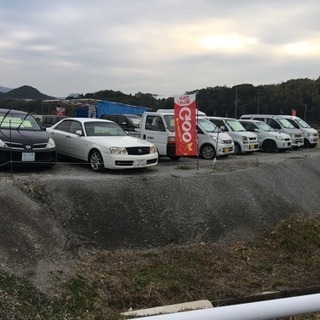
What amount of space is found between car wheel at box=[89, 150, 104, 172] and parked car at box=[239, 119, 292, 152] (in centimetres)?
1058

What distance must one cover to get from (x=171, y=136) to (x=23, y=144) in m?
5.24

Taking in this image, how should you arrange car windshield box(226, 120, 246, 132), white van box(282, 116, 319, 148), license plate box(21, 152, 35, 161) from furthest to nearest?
1. white van box(282, 116, 319, 148)
2. car windshield box(226, 120, 246, 132)
3. license plate box(21, 152, 35, 161)

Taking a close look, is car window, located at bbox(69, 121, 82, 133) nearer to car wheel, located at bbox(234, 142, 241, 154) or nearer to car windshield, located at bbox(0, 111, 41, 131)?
car windshield, located at bbox(0, 111, 41, 131)

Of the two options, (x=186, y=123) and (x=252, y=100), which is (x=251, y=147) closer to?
(x=186, y=123)

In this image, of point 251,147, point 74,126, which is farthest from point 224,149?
point 74,126

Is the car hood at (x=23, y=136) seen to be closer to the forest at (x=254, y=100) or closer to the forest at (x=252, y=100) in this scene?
the forest at (x=252, y=100)

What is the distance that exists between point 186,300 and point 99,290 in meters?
1.22

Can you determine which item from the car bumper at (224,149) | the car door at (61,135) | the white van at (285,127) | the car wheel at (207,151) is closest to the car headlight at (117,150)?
the car door at (61,135)

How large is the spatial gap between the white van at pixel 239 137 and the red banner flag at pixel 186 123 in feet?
21.1

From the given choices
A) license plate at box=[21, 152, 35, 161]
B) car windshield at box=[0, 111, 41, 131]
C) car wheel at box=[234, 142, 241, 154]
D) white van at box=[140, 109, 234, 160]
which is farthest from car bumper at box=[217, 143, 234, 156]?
license plate at box=[21, 152, 35, 161]

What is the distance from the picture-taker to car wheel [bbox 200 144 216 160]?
15141mm

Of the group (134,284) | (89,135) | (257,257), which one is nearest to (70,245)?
(134,284)

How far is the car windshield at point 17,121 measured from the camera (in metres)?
10.5

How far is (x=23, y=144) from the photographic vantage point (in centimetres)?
962
